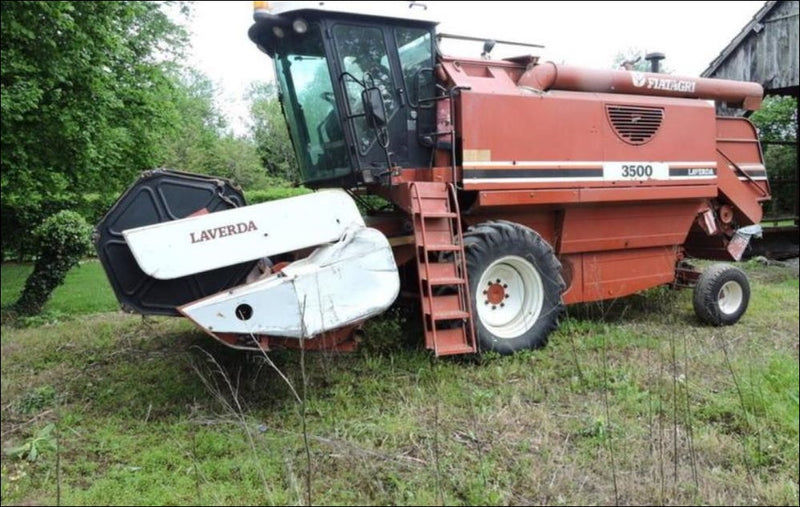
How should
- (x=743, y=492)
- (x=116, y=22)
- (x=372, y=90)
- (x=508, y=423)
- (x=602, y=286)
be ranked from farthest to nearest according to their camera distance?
(x=116, y=22) → (x=602, y=286) → (x=372, y=90) → (x=508, y=423) → (x=743, y=492)

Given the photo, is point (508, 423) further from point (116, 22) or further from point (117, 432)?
point (116, 22)

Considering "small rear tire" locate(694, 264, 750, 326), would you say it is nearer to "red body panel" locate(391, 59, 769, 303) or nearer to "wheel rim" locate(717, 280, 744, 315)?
"wheel rim" locate(717, 280, 744, 315)

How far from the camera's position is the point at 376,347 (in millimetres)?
5523

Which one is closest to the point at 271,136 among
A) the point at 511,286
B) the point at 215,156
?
the point at 215,156

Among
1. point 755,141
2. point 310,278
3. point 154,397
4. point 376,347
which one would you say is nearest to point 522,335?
point 376,347

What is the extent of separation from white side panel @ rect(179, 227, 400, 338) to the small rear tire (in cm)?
414

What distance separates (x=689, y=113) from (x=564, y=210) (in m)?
2.20

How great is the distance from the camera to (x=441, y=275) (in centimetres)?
516

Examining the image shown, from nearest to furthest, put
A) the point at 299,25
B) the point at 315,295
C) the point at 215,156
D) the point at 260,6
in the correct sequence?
1. the point at 315,295
2. the point at 260,6
3. the point at 299,25
4. the point at 215,156

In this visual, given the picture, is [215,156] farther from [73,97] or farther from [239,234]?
[239,234]

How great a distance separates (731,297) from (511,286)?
3.10m

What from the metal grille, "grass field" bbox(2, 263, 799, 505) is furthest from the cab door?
the metal grille

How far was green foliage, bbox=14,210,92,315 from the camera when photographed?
827 centimetres

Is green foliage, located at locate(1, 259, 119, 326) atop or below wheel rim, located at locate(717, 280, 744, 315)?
atop
